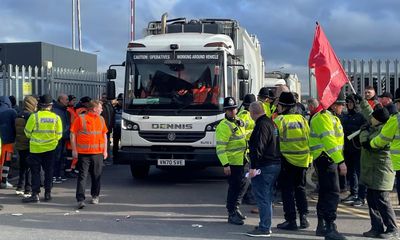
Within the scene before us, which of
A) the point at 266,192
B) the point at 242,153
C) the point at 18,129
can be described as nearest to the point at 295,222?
the point at 266,192

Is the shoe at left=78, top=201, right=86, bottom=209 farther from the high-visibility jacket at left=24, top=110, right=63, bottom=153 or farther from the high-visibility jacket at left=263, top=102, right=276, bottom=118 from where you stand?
the high-visibility jacket at left=263, top=102, right=276, bottom=118

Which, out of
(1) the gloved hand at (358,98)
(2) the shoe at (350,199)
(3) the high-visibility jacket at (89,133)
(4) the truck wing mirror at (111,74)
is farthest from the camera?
(4) the truck wing mirror at (111,74)

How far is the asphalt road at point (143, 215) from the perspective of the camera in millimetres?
7582

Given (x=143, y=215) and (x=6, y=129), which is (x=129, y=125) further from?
(x=143, y=215)

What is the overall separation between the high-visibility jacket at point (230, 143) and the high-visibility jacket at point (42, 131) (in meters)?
3.40

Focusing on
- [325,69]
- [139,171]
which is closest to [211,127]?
[139,171]

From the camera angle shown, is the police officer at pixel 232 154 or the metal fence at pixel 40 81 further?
the metal fence at pixel 40 81

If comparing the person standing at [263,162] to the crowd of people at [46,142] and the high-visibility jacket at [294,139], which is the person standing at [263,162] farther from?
the crowd of people at [46,142]

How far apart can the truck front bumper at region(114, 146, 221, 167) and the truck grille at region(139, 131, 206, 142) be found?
0.58ft

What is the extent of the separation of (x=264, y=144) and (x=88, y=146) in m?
3.50

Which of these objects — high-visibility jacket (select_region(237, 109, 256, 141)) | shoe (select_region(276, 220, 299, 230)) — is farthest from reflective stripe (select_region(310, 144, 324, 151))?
high-visibility jacket (select_region(237, 109, 256, 141))

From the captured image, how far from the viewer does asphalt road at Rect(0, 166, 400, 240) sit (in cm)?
758

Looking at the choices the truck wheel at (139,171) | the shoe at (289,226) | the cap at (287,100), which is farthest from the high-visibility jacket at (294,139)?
the truck wheel at (139,171)

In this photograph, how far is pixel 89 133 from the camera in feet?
31.2
